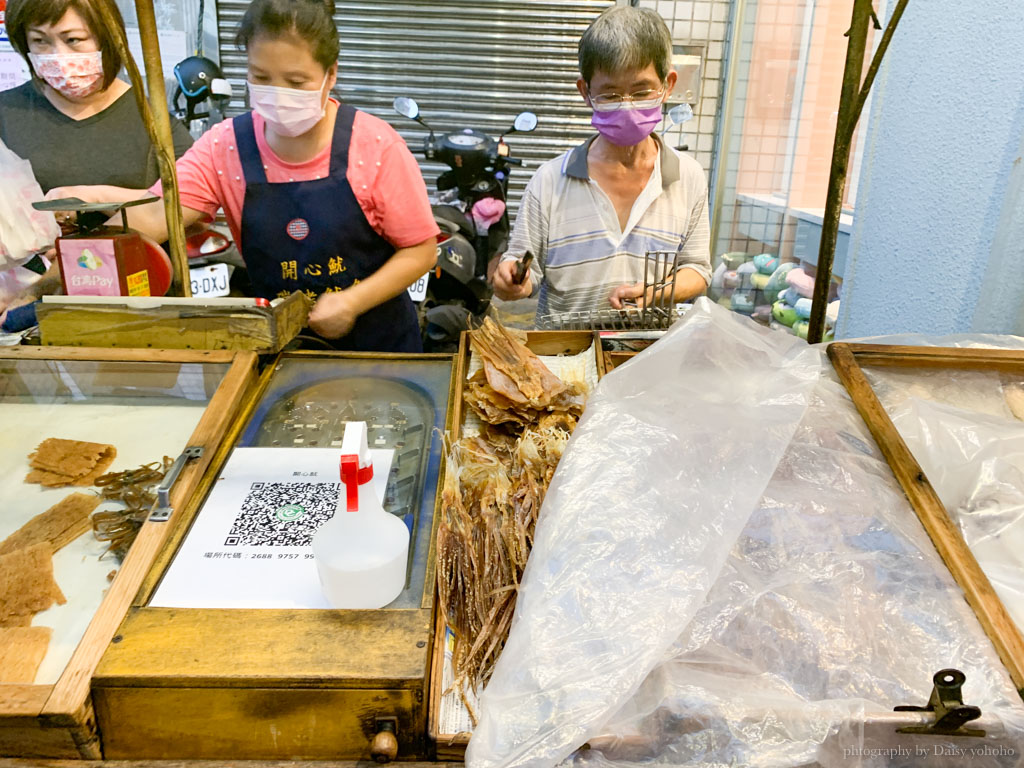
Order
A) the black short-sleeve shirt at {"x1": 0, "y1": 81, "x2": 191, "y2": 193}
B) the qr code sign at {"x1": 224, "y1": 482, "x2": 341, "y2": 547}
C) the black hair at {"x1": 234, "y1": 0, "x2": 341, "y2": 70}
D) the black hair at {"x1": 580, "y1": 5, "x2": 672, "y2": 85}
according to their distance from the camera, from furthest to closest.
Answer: the black short-sleeve shirt at {"x1": 0, "y1": 81, "x2": 191, "y2": 193} → the black hair at {"x1": 580, "y1": 5, "x2": 672, "y2": 85} → the black hair at {"x1": 234, "y1": 0, "x2": 341, "y2": 70} → the qr code sign at {"x1": 224, "y1": 482, "x2": 341, "y2": 547}

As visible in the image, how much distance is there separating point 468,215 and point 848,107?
3857 mm

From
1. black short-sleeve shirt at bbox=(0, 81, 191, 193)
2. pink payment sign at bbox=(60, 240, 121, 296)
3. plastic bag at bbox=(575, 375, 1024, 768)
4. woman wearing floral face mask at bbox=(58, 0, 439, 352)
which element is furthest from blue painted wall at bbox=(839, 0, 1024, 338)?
black short-sleeve shirt at bbox=(0, 81, 191, 193)

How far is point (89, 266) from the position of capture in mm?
1539

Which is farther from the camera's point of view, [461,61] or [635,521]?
[461,61]

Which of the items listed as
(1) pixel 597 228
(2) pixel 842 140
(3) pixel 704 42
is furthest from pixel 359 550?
(3) pixel 704 42

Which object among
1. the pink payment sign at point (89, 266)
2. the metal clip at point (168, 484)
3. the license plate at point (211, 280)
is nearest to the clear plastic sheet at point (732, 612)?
the metal clip at point (168, 484)

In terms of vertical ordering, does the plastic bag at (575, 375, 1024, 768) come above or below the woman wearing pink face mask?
below

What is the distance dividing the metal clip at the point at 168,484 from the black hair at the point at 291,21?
1337 millimetres

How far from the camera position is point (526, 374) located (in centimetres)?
156

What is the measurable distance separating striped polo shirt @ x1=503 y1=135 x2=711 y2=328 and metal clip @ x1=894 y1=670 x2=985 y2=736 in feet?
5.98

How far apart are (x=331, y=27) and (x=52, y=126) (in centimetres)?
124

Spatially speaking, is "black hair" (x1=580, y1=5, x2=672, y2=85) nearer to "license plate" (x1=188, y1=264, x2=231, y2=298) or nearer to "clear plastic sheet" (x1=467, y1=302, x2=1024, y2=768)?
"clear plastic sheet" (x1=467, y1=302, x2=1024, y2=768)

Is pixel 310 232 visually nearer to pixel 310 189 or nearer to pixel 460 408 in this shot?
pixel 310 189

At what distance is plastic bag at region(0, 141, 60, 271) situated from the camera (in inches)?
68.7
